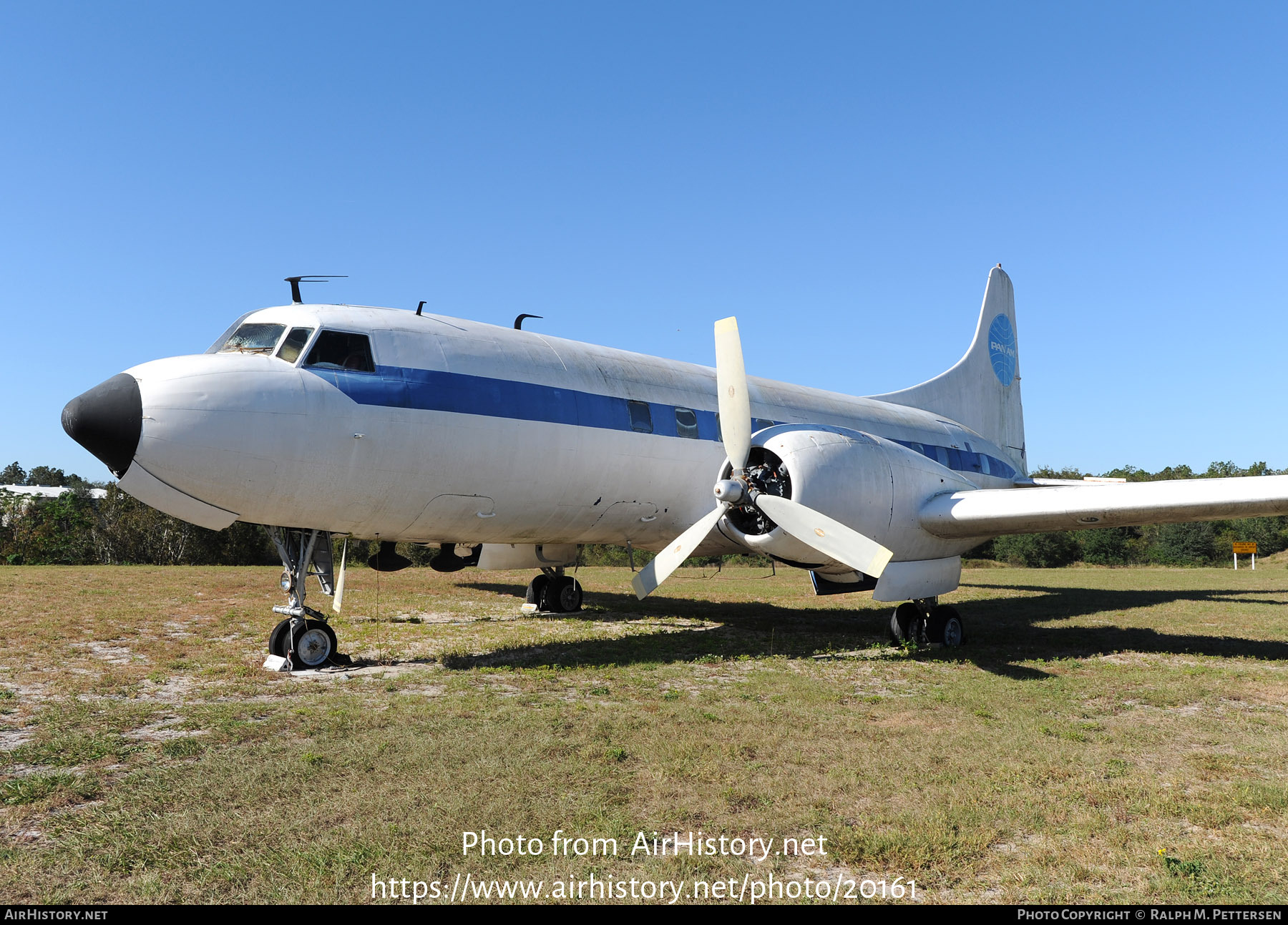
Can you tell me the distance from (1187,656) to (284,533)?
1264 centimetres

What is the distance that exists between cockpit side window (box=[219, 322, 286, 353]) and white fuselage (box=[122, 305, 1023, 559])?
154 mm

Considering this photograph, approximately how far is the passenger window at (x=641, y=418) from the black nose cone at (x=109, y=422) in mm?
6372

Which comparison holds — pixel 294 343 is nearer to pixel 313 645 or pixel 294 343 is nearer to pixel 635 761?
pixel 313 645

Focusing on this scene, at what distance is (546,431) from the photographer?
1096cm

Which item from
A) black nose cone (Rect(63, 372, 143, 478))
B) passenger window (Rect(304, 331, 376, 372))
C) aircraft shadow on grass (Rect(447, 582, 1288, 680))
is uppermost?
passenger window (Rect(304, 331, 376, 372))

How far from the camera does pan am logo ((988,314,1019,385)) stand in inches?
878

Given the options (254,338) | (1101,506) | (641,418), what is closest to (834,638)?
(1101,506)

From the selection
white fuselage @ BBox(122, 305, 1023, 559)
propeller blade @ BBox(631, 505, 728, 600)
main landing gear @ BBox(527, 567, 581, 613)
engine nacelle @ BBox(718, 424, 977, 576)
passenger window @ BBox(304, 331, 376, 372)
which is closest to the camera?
white fuselage @ BBox(122, 305, 1023, 559)

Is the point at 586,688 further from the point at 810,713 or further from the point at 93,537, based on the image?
the point at 93,537

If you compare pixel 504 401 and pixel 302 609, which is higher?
pixel 504 401

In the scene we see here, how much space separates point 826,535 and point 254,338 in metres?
7.33

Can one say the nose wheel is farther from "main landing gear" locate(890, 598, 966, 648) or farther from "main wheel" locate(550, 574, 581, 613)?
"main landing gear" locate(890, 598, 966, 648)

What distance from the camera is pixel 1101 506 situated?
11.0m

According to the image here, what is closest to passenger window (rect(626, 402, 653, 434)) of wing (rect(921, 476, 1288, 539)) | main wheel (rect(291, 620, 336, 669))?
wing (rect(921, 476, 1288, 539))
